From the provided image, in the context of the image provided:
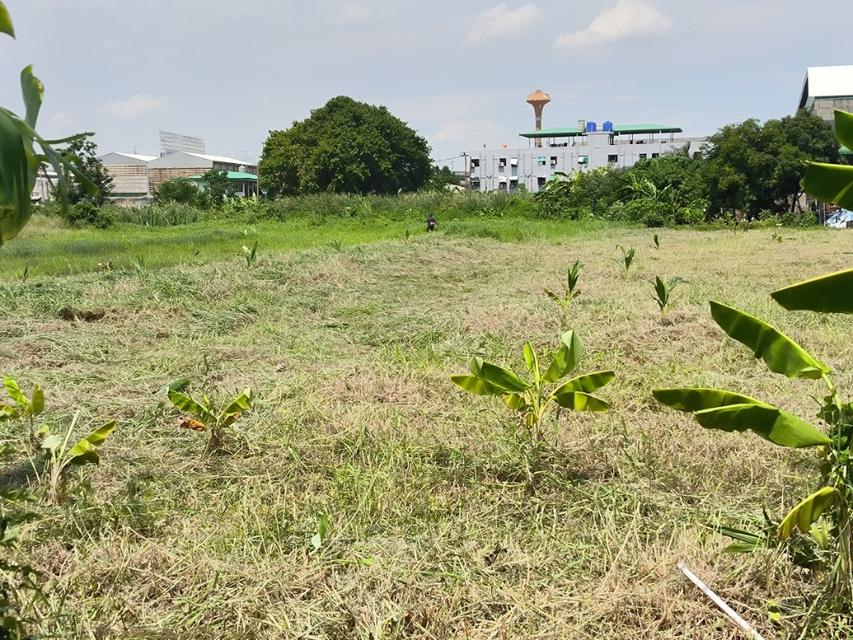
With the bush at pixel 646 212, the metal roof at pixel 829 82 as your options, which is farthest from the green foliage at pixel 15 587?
the metal roof at pixel 829 82

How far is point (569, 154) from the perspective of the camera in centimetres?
4931

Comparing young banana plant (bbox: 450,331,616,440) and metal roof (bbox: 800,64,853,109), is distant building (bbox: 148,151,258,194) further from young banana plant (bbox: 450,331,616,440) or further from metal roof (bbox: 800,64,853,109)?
young banana plant (bbox: 450,331,616,440)

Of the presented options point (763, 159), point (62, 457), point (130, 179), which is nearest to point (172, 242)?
point (62, 457)

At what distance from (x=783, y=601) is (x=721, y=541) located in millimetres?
276

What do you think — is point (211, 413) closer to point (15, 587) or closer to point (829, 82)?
point (15, 587)

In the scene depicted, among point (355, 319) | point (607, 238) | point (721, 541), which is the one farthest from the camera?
point (607, 238)

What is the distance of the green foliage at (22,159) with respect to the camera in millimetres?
745

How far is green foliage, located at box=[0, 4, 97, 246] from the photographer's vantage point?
745mm

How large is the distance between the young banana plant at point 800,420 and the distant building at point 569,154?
45241 mm

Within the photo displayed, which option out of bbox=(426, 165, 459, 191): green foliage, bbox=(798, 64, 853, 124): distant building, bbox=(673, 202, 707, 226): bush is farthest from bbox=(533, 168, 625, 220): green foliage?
bbox=(798, 64, 853, 124): distant building

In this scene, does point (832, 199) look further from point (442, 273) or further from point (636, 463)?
point (442, 273)

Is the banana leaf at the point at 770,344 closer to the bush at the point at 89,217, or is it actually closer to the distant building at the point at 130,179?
the bush at the point at 89,217

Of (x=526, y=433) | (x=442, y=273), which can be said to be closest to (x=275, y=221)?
(x=442, y=273)

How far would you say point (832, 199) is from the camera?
1.73 meters
